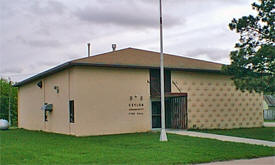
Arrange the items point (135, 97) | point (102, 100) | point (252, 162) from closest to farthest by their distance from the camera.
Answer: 1. point (252, 162)
2. point (102, 100)
3. point (135, 97)

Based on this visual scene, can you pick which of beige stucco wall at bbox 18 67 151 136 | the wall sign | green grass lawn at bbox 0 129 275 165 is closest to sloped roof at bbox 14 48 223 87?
beige stucco wall at bbox 18 67 151 136

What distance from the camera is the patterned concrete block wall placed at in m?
23.8

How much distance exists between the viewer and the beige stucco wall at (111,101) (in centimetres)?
2081

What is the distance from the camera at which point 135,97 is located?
2223 cm

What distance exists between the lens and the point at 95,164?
10.2 metres

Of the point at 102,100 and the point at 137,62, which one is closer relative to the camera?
the point at 102,100

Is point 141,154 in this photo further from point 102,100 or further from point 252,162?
point 102,100

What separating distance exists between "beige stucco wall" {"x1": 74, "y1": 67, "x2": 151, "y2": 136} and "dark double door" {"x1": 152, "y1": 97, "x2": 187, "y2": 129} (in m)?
0.88

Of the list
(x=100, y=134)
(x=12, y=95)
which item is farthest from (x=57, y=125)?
(x=12, y=95)

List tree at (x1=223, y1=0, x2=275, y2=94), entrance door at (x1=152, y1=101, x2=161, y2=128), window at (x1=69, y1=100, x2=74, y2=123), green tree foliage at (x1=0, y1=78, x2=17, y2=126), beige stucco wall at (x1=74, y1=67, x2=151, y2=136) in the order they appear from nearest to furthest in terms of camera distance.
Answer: tree at (x1=223, y1=0, x2=275, y2=94)
beige stucco wall at (x1=74, y1=67, x2=151, y2=136)
window at (x1=69, y1=100, x2=74, y2=123)
entrance door at (x1=152, y1=101, x2=161, y2=128)
green tree foliage at (x1=0, y1=78, x2=17, y2=126)

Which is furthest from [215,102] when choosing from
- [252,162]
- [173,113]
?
[252,162]

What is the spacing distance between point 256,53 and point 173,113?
23.5 ft

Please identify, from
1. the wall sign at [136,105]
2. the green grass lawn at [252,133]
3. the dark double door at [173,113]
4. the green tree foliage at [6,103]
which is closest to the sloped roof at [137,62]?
the wall sign at [136,105]

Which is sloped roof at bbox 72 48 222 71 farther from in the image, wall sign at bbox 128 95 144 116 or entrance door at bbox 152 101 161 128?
entrance door at bbox 152 101 161 128
